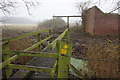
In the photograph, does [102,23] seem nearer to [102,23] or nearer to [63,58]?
[102,23]

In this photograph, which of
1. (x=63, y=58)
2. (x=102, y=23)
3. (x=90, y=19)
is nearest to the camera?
(x=63, y=58)

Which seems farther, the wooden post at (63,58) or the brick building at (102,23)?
the brick building at (102,23)

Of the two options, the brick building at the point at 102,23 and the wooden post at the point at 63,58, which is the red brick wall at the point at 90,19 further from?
the wooden post at the point at 63,58

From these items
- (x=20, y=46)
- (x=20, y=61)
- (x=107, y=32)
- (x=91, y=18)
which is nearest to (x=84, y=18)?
(x=91, y=18)

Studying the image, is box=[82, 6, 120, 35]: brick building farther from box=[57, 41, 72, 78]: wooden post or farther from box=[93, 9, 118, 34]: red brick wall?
box=[57, 41, 72, 78]: wooden post

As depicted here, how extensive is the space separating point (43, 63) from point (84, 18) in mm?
10272

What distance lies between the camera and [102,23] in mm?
10219

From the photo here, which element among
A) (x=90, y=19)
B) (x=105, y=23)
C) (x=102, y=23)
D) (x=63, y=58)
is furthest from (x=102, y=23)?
(x=63, y=58)

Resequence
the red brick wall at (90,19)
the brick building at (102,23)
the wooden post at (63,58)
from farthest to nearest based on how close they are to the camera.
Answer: the red brick wall at (90,19)
the brick building at (102,23)
the wooden post at (63,58)

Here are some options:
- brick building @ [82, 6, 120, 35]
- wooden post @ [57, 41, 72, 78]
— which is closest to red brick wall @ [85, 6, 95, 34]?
brick building @ [82, 6, 120, 35]

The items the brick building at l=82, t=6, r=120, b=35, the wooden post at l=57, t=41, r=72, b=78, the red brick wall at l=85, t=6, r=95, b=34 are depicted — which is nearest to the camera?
the wooden post at l=57, t=41, r=72, b=78

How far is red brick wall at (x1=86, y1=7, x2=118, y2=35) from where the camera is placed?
10.1m

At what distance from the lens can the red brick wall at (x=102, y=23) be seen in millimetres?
10133

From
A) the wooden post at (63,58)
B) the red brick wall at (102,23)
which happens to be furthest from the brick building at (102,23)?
the wooden post at (63,58)
